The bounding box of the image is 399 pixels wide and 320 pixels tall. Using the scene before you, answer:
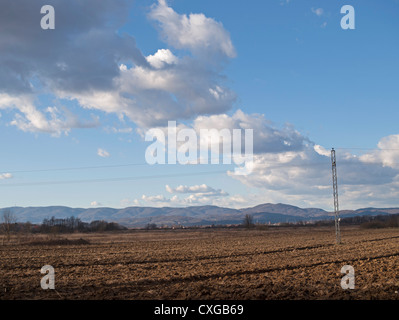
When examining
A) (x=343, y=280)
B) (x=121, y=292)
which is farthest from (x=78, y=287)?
(x=343, y=280)

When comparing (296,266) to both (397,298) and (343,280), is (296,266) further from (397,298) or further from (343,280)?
(397,298)

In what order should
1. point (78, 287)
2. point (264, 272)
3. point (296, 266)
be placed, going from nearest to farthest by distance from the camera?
point (78, 287), point (264, 272), point (296, 266)

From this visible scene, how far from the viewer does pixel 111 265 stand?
27688 millimetres

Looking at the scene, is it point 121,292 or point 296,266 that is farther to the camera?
point 296,266

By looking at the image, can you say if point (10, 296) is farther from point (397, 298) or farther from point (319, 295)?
point (397, 298)

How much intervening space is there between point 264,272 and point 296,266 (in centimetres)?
339

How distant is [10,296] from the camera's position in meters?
15.7
